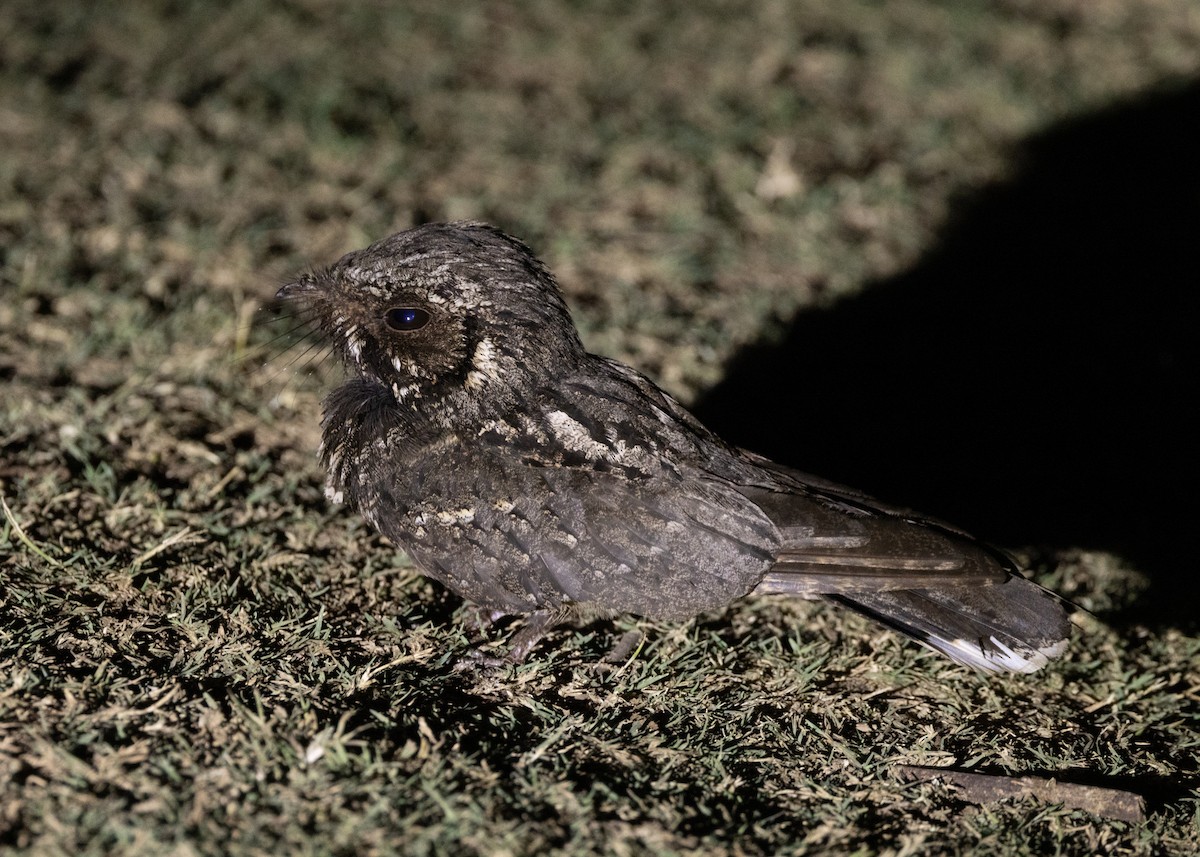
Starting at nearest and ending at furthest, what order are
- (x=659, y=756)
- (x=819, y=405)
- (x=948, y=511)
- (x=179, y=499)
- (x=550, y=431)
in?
(x=659, y=756)
(x=550, y=431)
(x=179, y=499)
(x=948, y=511)
(x=819, y=405)

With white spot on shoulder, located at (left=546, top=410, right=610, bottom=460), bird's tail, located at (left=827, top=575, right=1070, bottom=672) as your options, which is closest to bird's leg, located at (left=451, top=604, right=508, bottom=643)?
white spot on shoulder, located at (left=546, top=410, right=610, bottom=460)

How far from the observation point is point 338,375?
4840mm

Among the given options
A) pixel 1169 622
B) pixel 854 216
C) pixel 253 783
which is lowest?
pixel 253 783

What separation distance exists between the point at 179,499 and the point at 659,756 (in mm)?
1954

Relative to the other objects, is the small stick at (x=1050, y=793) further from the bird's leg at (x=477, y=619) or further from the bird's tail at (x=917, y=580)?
the bird's leg at (x=477, y=619)

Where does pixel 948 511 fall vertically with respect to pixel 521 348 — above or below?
above

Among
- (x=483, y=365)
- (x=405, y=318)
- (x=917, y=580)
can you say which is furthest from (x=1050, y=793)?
(x=405, y=318)

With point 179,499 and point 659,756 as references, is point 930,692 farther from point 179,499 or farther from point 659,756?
point 179,499

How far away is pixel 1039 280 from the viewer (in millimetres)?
6039

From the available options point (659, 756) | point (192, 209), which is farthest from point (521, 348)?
point (192, 209)

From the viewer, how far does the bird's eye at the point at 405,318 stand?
346cm

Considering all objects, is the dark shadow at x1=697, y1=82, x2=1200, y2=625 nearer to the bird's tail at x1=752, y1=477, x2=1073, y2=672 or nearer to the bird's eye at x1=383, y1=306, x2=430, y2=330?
the bird's tail at x1=752, y1=477, x2=1073, y2=672

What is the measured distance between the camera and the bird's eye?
3.46 m

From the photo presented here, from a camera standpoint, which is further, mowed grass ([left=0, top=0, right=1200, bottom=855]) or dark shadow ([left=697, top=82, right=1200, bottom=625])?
dark shadow ([left=697, top=82, right=1200, bottom=625])
